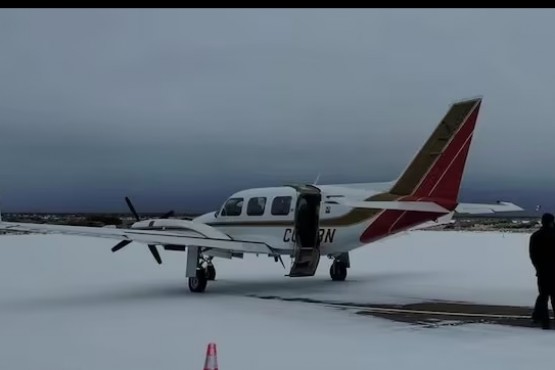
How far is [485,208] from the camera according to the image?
18406mm

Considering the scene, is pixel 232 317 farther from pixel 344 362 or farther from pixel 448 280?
pixel 448 280

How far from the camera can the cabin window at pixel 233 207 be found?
20281mm

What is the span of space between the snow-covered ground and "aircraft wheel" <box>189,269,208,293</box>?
1.37ft

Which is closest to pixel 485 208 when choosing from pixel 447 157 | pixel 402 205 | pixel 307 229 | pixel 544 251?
pixel 447 157

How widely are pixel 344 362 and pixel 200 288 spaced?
9.27 metres

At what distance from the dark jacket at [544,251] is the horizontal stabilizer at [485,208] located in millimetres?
6469

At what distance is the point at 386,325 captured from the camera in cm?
1163

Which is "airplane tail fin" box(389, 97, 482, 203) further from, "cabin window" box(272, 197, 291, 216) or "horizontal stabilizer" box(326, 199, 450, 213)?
"cabin window" box(272, 197, 291, 216)

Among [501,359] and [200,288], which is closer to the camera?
[501,359]

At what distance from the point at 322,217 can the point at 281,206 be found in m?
1.31

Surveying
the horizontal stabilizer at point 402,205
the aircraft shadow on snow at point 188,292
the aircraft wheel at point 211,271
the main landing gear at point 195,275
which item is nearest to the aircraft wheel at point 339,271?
the aircraft shadow on snow at point 188,292

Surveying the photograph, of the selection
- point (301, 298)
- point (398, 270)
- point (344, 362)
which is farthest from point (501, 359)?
point (398, 270)

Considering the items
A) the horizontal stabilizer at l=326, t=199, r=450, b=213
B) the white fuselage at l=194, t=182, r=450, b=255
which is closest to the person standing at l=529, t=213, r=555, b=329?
the horizontal stabilizer at l=326, t=199, r=450, b=213

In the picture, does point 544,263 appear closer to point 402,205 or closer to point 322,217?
point 402,205
